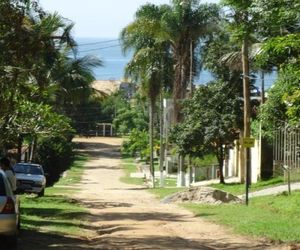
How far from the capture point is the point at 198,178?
53.6m

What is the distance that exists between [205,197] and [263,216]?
24.5 ft

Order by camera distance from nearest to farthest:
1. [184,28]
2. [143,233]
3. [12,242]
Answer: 1. [12,242]
2. [143,233]
3. [184,28]

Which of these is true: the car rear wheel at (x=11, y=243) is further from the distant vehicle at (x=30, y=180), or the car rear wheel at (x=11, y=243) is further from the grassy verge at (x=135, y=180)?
the grassy verge at (x=135, y=180)

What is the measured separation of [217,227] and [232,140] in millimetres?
22567

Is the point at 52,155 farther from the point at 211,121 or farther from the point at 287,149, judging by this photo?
the point at 287,149

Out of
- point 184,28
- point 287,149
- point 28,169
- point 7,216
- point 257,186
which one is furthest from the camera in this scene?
point 184,28

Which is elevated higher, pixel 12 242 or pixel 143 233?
pixel 12 242

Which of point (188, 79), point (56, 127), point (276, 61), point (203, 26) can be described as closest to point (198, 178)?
point (188, 79)

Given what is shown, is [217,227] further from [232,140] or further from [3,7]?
[232,140]

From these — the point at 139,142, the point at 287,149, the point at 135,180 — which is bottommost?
the point at 135,180

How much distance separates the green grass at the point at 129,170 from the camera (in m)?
54.0

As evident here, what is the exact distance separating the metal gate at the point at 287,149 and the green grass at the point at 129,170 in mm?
16887

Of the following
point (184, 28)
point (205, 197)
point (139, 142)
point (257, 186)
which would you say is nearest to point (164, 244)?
point (205, 197)

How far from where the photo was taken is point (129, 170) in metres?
67.5
